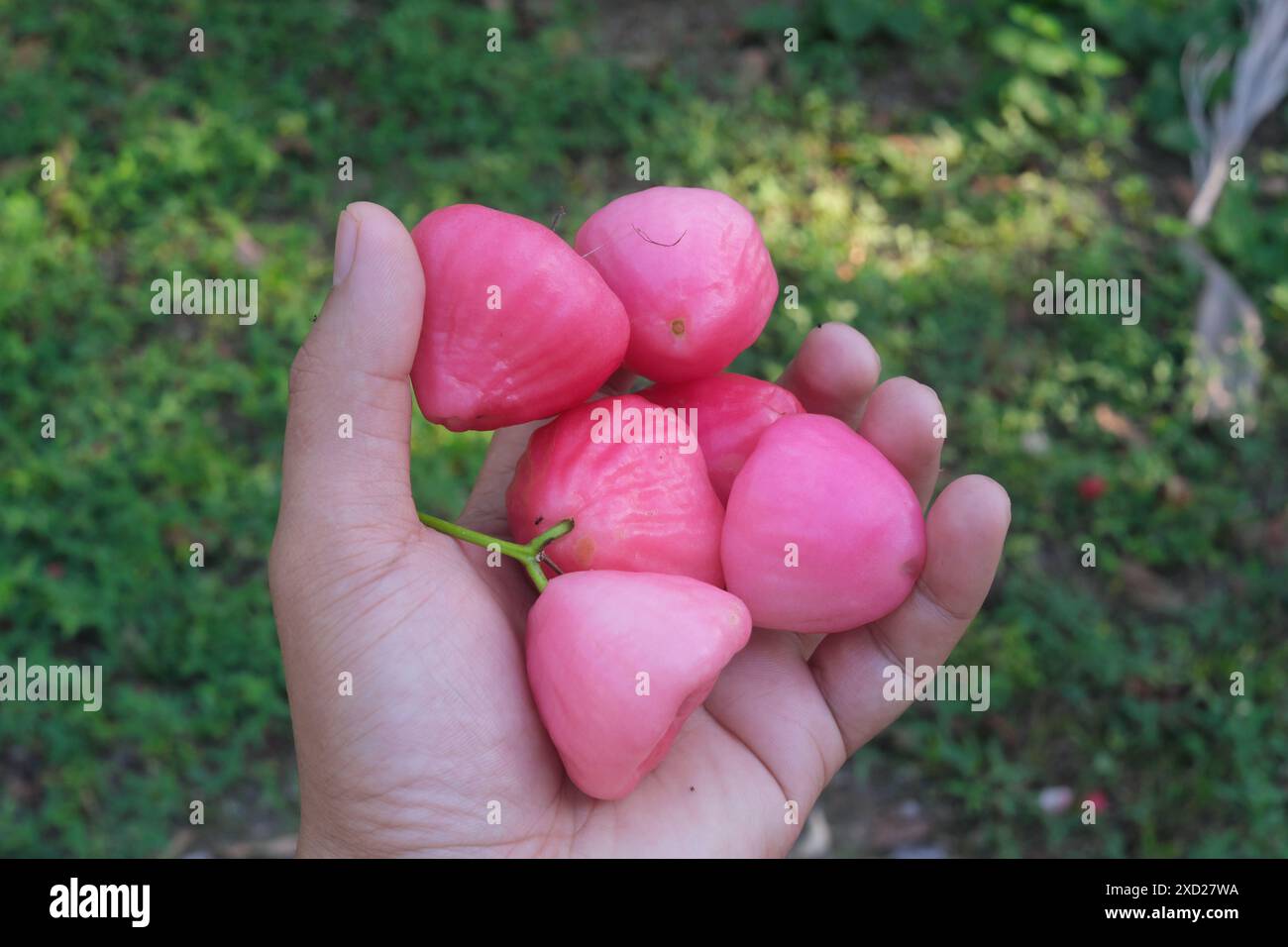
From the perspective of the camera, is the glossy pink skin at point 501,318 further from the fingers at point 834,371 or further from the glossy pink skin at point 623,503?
the fingers at point 834,371

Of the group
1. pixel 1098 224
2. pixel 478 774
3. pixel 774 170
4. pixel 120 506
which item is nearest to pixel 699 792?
pixel 478 774

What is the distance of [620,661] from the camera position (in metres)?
1.48

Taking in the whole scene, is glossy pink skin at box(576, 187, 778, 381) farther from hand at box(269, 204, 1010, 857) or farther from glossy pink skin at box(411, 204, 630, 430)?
hand at box(269, 204, 1010, 857)

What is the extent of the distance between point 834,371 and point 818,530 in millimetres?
411

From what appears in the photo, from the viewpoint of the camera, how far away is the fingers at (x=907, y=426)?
182cm

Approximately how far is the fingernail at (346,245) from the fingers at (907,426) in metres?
0.82

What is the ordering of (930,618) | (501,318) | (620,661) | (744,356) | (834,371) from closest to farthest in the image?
1. (620,661)
2. (501,318)
3. (930,618)
4. (834,371)
5. (744,356)

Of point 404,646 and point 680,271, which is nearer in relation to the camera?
point 404,646

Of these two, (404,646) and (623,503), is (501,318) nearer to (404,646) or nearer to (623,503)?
(623,503)

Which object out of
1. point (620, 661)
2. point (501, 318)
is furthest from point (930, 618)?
point (501, 318)

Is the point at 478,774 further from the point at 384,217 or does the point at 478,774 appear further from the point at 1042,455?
the point at 1042,455

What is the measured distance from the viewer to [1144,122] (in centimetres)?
359

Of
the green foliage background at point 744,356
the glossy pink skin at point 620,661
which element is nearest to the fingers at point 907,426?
the glossy pink skin at point 620,661

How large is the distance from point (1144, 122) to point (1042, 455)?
4.34ft
